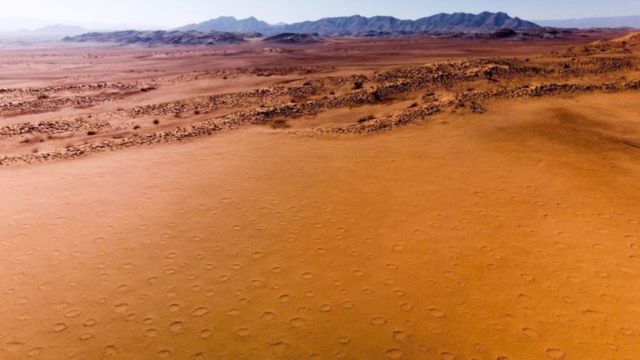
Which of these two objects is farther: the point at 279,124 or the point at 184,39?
the point at 184,39

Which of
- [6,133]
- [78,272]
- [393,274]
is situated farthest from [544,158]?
[6,133]

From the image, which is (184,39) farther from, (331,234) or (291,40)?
(331,234)

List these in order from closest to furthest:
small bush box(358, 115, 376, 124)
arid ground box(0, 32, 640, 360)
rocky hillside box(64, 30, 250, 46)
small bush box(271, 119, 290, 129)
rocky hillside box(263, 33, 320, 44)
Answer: arid ground box(0, 32, 640, 360) < small bush box(271, 119, 290, 129) < small bush box(358, 115, 376, 124) < rocky hillside box(263, 33, 320, 44) < rocky hillside box(64, 30, 250, 46)

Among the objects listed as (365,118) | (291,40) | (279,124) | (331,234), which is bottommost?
(331,234)

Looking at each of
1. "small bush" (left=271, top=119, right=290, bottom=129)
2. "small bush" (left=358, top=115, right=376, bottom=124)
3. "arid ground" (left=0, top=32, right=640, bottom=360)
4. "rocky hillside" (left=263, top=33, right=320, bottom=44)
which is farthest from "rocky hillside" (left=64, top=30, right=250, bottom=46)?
"arid ground" (left=0, top=32, right=640, bottom=360)

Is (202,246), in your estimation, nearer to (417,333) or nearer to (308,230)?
(308,230)

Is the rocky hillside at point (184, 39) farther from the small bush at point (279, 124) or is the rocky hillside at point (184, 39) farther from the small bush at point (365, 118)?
the small bush at point (365, 118)

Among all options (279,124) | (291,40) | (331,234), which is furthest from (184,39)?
(331,234)

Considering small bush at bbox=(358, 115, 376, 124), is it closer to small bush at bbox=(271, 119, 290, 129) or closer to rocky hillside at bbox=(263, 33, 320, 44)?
small bush at bbox=(271, 119, 290, 129)
